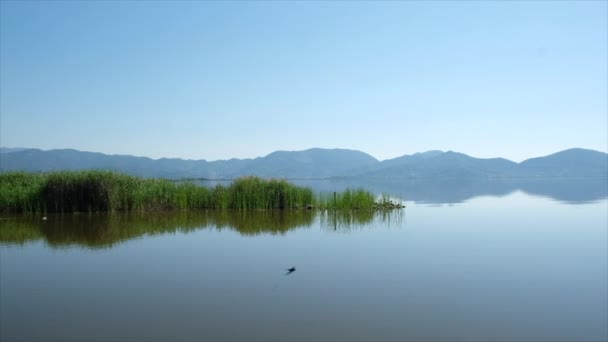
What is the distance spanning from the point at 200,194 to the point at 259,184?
2809mm

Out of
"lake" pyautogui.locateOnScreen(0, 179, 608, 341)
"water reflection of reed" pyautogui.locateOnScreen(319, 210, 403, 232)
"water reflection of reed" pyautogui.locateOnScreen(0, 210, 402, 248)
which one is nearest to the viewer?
"lake" pyautogui.locateOnScreen(0, 179, 608, 341)

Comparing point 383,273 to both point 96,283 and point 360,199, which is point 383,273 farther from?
point 360,199

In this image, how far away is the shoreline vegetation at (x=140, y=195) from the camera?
60.3 ft

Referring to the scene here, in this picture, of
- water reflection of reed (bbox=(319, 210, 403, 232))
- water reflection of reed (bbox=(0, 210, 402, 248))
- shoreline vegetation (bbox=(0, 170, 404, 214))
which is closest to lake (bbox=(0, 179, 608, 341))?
water reflection of reed (bbox=(0, 210, 402, 248))

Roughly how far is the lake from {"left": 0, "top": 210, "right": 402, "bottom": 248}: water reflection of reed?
0.49 feet

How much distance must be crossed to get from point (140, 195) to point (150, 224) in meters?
4.40

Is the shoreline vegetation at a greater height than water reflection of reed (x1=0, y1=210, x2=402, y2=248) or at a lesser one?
greater

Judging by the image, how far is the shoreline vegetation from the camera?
724 inches

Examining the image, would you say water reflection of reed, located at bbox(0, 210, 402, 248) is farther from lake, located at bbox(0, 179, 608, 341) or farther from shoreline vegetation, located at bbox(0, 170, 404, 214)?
shoreline vegetation, located at bbox(0, 170, 404, 214)

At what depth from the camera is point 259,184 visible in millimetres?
21000

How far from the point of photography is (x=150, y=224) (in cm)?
1557

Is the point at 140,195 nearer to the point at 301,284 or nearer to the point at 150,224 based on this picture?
the point at 150,224

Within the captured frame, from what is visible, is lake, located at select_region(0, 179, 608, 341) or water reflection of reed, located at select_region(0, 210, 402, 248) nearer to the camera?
lake, located at select_region(0, 179, 608, 341)

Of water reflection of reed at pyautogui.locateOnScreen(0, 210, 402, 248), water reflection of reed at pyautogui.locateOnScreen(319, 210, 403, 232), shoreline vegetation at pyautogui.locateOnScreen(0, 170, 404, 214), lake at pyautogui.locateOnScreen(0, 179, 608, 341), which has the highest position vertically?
shoreline vegetation at pyautogui.locateOnScreen(0, 170, 404, 214)
